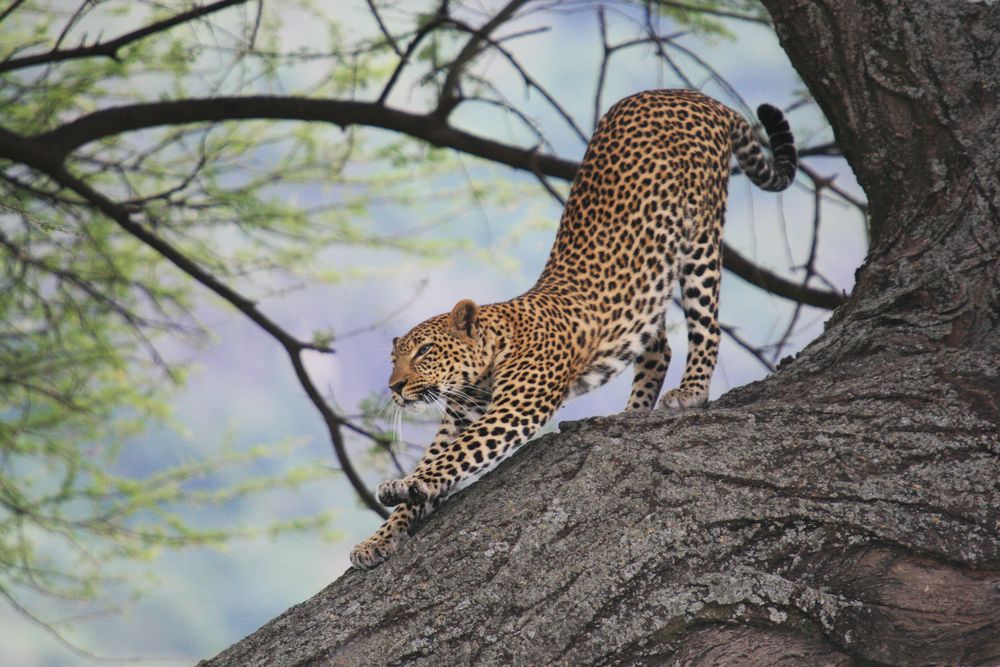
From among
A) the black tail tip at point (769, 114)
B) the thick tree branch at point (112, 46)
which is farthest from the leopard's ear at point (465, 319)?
the thick tree branch at point (112, 46)

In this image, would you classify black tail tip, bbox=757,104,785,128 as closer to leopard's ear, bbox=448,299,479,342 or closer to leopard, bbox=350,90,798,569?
leopard, bbox=350,90,798,569

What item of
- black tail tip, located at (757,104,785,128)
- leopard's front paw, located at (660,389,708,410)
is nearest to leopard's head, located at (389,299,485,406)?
leopard's front paw, located at (660,389,708,410)

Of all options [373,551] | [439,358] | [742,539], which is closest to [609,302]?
[439,358]

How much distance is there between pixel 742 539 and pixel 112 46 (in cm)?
575

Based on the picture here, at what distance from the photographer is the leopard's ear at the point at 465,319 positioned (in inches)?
205

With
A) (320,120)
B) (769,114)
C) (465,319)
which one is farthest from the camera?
(320,120)

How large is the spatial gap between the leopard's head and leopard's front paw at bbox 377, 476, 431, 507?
699 mm

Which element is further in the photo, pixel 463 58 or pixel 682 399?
pixel 463 58

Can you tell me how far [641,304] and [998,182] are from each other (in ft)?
5.43

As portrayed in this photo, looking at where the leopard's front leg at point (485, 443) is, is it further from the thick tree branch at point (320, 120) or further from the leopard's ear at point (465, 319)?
the thick tree branch at point (320, 120)

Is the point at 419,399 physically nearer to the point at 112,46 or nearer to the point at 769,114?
the point at 769,114

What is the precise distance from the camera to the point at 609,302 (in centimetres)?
564

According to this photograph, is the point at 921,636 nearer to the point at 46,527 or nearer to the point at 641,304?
the point at 641,304

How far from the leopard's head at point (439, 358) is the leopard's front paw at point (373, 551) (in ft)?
2.96
